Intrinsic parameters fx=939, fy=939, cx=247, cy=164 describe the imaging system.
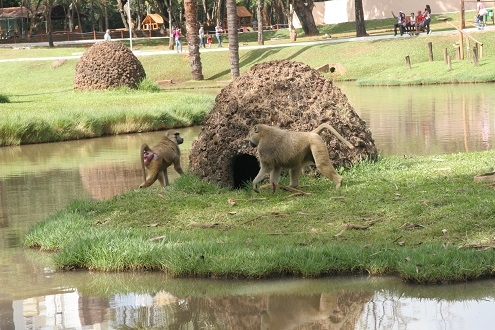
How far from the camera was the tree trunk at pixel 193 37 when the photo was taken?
1690 inches

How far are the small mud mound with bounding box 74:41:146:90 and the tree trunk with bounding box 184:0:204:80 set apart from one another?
285 inches

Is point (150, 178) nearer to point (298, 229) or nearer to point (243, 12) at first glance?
point (298, 229)

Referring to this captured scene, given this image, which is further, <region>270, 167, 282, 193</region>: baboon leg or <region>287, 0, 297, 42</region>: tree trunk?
<region>287, 0, 297, 42</region>: tree trunk

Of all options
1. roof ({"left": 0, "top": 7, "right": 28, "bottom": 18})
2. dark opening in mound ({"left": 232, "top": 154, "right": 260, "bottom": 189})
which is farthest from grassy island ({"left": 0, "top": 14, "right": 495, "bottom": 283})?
roof ({"left": 0, "top": 7, "right": 28, "bottom": 18})

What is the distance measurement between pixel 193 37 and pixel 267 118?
108 feet

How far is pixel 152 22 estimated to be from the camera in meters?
93.0

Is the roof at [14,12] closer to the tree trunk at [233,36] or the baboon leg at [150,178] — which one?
the tree trunk at [233,36]

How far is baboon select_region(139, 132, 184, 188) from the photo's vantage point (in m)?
14.2

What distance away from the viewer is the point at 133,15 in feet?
342

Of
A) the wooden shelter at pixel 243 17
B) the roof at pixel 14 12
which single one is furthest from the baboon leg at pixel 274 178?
the wooden shelter at pixel 243 17

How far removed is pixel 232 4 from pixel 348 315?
32.0 meters

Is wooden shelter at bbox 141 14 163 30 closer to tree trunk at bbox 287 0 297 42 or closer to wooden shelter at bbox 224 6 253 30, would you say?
wooden shelter at bbox 224 6 253 30

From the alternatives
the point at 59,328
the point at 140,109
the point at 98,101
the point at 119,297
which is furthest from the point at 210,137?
the point at 98,101

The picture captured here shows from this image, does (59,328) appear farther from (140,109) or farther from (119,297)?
(140,109)
